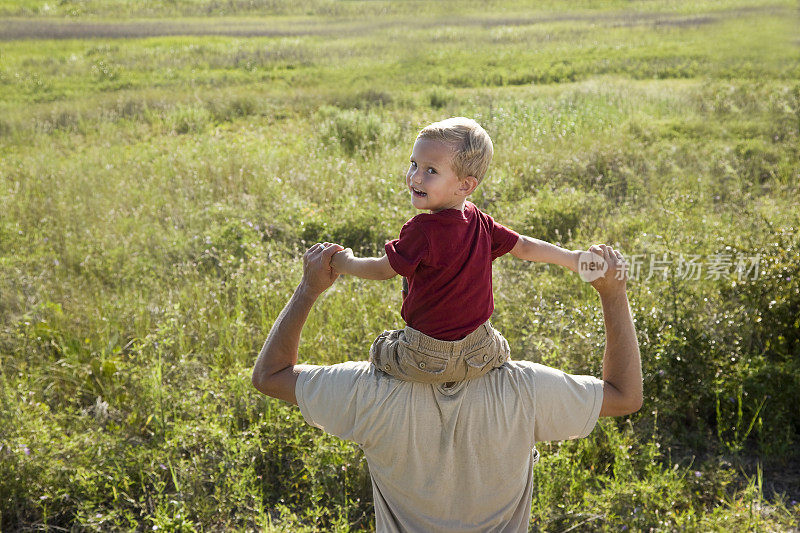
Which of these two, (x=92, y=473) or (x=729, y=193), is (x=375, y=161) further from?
(x=92, y=473)

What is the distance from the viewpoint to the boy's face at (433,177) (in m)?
1.62

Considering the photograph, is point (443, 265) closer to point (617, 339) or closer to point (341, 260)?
point (341, 260)

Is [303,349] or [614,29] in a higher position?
[614,29]

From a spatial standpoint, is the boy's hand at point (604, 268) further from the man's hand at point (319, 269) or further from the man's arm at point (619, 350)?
the man's hand at point (319, 269)

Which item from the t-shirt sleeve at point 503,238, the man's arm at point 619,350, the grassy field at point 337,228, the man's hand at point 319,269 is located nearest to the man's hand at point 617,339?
the man's arm at point 619,350

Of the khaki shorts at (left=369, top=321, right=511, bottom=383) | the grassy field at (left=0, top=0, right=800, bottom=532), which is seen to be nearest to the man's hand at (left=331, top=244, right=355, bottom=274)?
the khaki shorts at (left=369, top=321, right=511, bottom=383)

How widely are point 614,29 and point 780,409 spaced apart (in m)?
10.7

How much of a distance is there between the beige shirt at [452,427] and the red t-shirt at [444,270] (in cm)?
16

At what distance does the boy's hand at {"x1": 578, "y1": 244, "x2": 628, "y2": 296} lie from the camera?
1723 millimetres

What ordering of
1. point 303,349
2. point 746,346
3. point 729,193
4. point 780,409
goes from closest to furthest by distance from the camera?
point 780,409 < point 746,346 < point 303,349 < point 729,193

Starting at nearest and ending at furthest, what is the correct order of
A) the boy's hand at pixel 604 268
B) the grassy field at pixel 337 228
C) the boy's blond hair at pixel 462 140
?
the boy's blond hair at pixel 462 140 → the boy's hand at pixel 604 268 → the grassy field at pixel 337 228

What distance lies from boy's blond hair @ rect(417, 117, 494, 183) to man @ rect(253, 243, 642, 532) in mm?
377

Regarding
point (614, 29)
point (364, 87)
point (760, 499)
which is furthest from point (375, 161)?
point (614, 29)

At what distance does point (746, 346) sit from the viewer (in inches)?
145
